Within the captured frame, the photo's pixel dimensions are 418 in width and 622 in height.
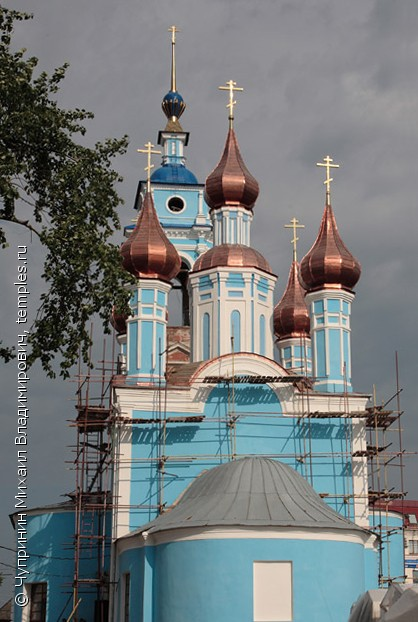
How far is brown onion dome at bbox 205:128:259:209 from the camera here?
76.7ft

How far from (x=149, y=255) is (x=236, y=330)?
247cm

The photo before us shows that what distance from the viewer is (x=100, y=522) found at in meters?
21.4

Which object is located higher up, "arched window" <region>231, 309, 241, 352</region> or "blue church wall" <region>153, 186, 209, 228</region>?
"blue church wall" <region>153, 186, 209, 228</region>

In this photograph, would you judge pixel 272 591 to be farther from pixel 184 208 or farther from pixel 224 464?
pixel 184 208

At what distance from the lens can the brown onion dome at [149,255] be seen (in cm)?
2183

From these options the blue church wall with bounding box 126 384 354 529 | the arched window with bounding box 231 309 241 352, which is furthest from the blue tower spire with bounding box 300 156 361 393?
the arched window with bounding box 231 309 241 352

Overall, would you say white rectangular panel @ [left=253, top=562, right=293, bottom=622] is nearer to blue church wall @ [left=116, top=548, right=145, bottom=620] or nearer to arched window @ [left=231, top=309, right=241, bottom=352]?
blue church wall @ [left=116, top=548, right=145, bottom=620]

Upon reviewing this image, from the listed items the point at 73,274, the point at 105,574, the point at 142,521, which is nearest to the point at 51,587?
the point at 105,574

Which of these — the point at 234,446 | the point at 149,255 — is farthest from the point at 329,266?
the point at 234,446

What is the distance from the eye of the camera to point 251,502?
679 inches

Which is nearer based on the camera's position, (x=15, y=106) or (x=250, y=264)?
(x=15, y=106)

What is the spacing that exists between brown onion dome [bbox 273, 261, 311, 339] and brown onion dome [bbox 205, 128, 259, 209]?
567 cm

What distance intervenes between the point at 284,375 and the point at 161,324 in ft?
9.27

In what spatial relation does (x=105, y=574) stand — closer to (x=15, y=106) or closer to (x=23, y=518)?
(x=23, y=518)
